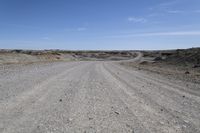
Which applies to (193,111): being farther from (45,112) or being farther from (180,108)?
(45,112)

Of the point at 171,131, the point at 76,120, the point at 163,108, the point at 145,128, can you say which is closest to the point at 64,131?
the point at 76,120

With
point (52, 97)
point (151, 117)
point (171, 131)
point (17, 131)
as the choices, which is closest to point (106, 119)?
point (151, 117)

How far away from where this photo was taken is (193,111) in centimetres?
666

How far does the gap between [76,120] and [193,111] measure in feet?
11.9

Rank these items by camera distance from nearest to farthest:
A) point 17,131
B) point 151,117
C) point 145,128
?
1. point 17,131
2. point 145,128
3. point 151,117

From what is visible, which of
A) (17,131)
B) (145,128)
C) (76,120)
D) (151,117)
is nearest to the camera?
(17,131)

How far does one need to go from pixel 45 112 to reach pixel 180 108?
422 cm

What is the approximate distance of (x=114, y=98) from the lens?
850 centimetres

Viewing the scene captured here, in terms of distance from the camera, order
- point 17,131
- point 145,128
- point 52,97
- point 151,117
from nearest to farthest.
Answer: point 17,131, point 145,128, point 151,117, point 52,97

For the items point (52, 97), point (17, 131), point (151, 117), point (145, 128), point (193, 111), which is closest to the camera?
point (17, 131)

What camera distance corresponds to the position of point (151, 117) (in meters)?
5.91

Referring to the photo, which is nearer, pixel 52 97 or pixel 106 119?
pixel 106 119

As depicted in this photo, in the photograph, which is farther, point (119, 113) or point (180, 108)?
point (180, 108)

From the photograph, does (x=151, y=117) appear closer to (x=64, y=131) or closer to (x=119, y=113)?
(x=119, y=113)
